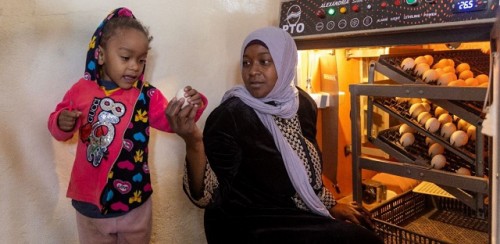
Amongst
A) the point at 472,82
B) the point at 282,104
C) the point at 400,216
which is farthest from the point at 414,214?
the point at 282,104

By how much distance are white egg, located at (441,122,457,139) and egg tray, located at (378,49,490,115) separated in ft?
0.36

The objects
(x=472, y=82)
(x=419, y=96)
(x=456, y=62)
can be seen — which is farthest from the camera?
(x=456, y=62)

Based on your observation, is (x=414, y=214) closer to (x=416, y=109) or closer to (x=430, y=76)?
(x=416, y=109)

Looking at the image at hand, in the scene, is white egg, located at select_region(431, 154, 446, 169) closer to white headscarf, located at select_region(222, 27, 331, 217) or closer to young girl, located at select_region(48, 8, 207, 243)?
white headscarf, located at select_region(222, 27, 331, 217)

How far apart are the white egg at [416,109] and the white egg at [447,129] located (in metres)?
0.10

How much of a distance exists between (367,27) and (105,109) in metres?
0.79

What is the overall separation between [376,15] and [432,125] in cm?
41

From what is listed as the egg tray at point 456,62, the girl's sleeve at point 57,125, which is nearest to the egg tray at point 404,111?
the egg tray at point 456,62

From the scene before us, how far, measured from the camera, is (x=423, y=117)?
4.16ft

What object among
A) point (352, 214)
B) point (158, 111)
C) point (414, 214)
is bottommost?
point (414, 214)

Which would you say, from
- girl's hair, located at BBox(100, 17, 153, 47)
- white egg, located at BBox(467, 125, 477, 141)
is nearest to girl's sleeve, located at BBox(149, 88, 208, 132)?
girl's hair, located at BBox(100, 17, 153, 47)

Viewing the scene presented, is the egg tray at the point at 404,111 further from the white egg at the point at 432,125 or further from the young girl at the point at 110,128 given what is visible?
the young girl at the point at 110,128

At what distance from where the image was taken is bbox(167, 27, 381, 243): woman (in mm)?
1088

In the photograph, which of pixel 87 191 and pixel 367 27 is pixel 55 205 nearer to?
pixel 87 191
